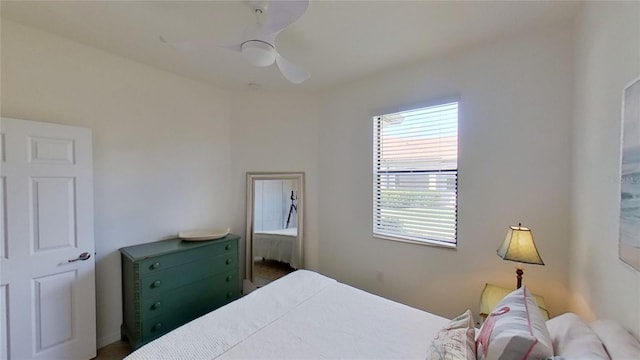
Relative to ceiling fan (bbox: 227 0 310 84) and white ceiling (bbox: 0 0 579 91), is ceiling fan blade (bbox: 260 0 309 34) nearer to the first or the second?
ceiling fan (bbox: 227 0 310 84)

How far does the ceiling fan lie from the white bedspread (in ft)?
5.28

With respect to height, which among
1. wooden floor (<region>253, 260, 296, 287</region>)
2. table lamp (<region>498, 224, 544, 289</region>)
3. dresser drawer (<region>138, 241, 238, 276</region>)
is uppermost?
table lamp (<region>498, 224, 544, 289</region>)

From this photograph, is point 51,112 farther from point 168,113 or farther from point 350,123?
point 350,123

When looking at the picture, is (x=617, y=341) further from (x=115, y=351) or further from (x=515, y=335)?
(x=115, y=351)

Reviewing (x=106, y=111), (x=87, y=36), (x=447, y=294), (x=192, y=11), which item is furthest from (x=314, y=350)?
(x=87, y=36)

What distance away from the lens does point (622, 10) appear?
117cm

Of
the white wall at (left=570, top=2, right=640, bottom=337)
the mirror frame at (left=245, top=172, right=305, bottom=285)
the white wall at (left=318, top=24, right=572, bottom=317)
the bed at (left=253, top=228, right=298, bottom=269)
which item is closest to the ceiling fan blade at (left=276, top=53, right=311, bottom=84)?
the white wall at (left=318, top=24, right=572, bottom=317)

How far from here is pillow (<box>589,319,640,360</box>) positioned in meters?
0.85

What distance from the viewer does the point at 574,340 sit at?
3.22ft

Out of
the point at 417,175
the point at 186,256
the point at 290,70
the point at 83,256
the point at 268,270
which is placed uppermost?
the point at 290,70

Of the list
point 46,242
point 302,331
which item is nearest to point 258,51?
point 302,331

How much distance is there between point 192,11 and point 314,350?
2188 mm

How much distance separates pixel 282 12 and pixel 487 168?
1952 mm

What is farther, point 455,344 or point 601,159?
point 601,159
